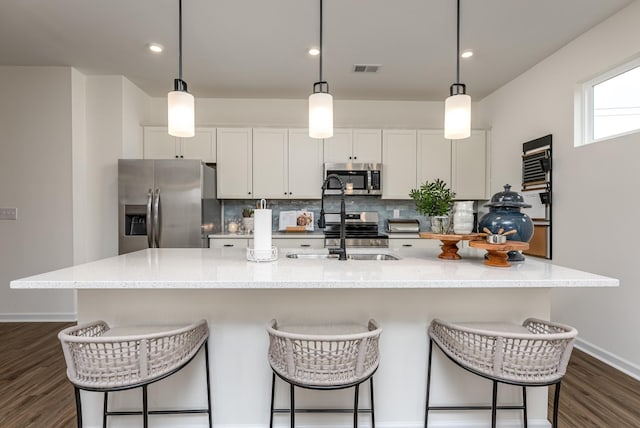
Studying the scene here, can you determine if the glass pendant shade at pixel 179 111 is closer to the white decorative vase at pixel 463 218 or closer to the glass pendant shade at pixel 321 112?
the glass pendant shade at pixel 321 112

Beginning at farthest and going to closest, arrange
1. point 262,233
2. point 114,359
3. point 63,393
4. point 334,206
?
point 334,206
point 63,393
point 262,233
point 114,359

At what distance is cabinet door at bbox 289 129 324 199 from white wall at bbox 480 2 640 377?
2286 mm

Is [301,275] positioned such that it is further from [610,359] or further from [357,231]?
[357,231]

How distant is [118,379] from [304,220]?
314 cm

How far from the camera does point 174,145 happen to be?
394 centimetres

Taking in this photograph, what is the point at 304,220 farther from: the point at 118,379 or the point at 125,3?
the point at 118,379

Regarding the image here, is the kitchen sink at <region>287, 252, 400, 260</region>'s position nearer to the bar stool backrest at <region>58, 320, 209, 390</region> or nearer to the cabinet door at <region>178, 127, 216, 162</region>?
the bar stool backrest at <region>58, 320, 209, 390</region>

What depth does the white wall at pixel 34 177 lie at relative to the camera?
3.39 m

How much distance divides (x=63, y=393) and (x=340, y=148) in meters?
3.34

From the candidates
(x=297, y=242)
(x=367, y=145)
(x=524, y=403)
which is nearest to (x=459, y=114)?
(x=524, y=403)

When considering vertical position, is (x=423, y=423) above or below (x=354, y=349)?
below

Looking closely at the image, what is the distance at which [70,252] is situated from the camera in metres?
3.43

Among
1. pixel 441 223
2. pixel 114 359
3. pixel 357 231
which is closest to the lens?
pixel 114 359

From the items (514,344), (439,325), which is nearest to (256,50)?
(439,325)
